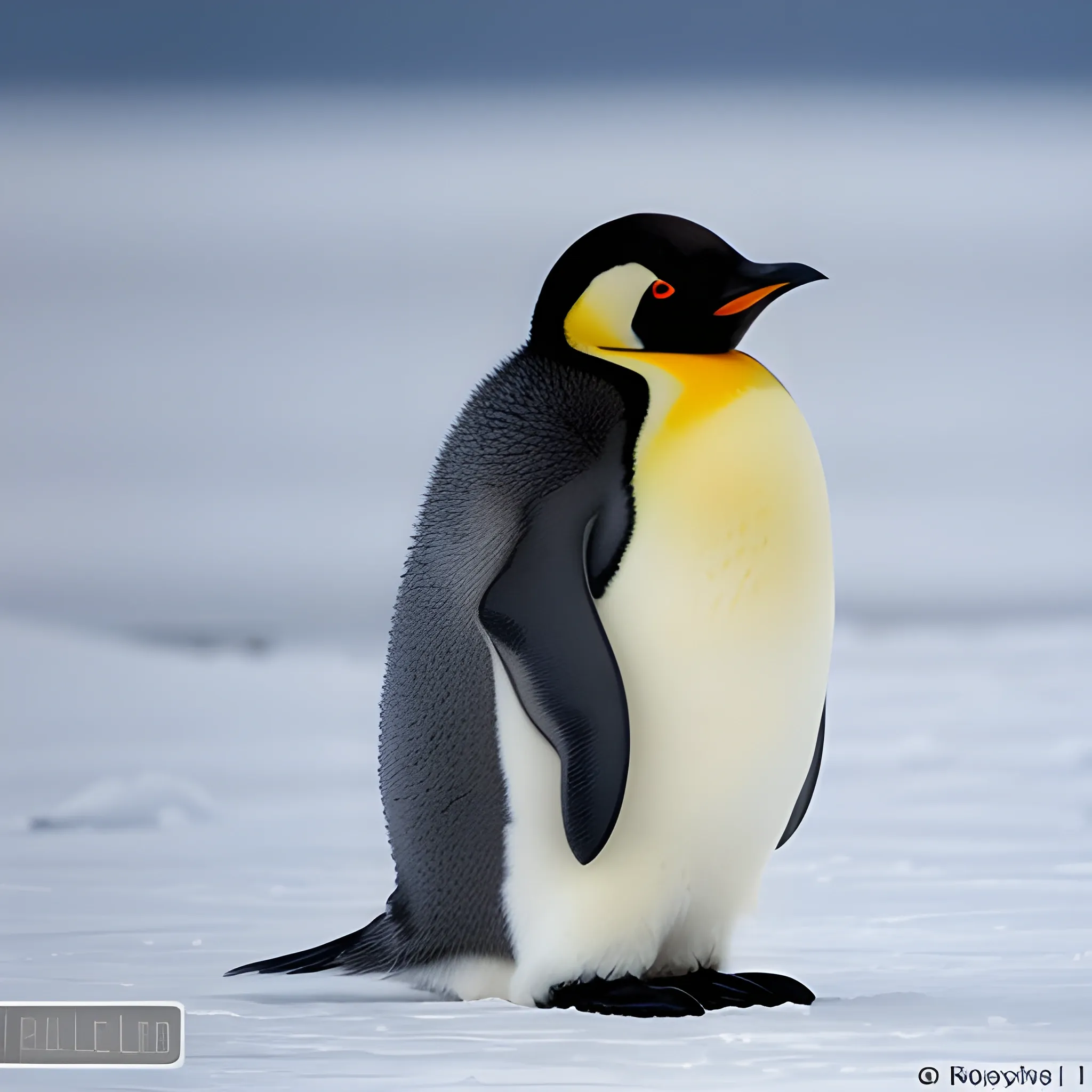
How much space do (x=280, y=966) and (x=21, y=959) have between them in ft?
1.29

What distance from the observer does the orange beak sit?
2035 mm

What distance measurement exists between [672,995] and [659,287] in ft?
2.54

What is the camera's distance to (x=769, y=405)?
2037 mm

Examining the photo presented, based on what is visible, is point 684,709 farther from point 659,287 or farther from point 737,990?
point 659,287

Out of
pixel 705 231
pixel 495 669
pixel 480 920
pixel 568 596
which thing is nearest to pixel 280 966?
pixel 480 920

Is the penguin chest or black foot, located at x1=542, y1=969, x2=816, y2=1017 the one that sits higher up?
the penguin chest

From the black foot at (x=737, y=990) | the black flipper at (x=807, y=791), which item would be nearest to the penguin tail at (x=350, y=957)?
the black foot at (x=737, y=990)

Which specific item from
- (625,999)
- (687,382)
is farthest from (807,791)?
(687,382)

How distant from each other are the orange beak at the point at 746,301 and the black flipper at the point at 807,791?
48cm

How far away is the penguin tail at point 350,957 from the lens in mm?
2164

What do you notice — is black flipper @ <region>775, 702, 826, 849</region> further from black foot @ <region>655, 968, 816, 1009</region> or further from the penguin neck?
the penguin neck

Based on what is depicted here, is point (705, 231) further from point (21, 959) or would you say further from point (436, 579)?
point (21, 959)

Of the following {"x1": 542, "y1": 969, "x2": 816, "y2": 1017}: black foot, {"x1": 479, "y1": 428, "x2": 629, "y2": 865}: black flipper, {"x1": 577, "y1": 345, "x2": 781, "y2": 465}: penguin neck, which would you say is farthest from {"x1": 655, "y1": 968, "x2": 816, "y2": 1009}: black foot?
{"x1": 577, "y1": 345, "x2": 781, "y2": 465}: penguin neck

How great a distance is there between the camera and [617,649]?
1945 mm
